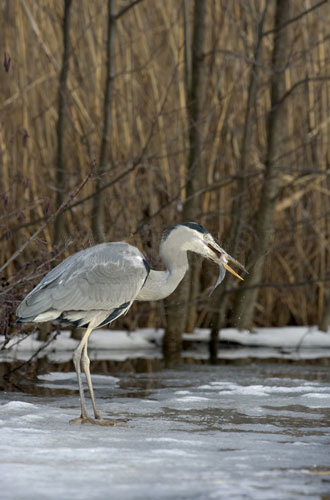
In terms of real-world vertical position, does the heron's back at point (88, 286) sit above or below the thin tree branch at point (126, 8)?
below

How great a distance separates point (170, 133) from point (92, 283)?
454 cm

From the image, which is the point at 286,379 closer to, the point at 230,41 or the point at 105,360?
the point at 105,360

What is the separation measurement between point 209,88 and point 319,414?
483 cm

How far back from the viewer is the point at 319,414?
16.8ft

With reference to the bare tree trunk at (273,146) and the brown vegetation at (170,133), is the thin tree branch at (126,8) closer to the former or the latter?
the brown vegetation at (170,133)

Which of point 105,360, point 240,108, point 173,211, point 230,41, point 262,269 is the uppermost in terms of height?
point 230,41

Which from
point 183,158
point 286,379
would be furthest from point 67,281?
point 183,158

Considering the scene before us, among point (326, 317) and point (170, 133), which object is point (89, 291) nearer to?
point (326, 317)

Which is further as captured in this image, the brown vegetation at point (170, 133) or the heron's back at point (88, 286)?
the brown vegetation at point (170, 133)

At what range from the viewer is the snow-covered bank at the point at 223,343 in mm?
8391

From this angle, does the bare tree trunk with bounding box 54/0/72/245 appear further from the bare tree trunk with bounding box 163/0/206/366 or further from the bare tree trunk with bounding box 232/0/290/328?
the bare tree trunk with bounding box 232/0/290/328

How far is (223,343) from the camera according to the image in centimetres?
898

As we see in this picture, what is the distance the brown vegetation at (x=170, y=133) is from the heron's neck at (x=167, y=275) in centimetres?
311

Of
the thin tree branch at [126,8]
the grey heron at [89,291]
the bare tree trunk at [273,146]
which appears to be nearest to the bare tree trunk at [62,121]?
the thin tree branch at [126,8]
